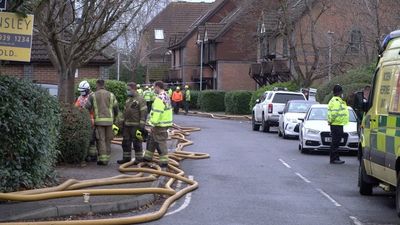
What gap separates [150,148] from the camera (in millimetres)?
15320

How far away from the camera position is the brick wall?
6475 cm

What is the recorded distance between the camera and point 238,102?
48.5m

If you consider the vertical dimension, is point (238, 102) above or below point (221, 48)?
below

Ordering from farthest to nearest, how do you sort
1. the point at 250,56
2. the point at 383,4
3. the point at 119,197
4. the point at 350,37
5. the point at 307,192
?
the point at 250,56
the point at 350,37
the point at 383,4
the point at 307,192
the point at 119,197

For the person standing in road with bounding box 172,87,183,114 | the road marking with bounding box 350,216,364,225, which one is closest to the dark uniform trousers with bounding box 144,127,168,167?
the road marking with bounding box 350,216,364,225

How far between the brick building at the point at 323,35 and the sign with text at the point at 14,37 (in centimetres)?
1908

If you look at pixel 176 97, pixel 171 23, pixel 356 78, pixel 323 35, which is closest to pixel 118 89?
pixel 356 78

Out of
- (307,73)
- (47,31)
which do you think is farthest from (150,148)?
(307,73)

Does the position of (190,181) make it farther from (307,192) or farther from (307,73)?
(307,73)

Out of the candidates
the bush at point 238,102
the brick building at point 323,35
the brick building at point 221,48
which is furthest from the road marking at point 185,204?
the brick building at point 221,48

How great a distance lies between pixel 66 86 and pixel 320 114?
26.7 ft

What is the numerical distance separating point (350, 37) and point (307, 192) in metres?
26.7

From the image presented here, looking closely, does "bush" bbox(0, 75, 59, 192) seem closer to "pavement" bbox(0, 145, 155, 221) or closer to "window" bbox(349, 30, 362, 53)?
"pavement" bbox(0, 145, 155, 221)

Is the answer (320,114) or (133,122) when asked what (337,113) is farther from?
(133,122)
